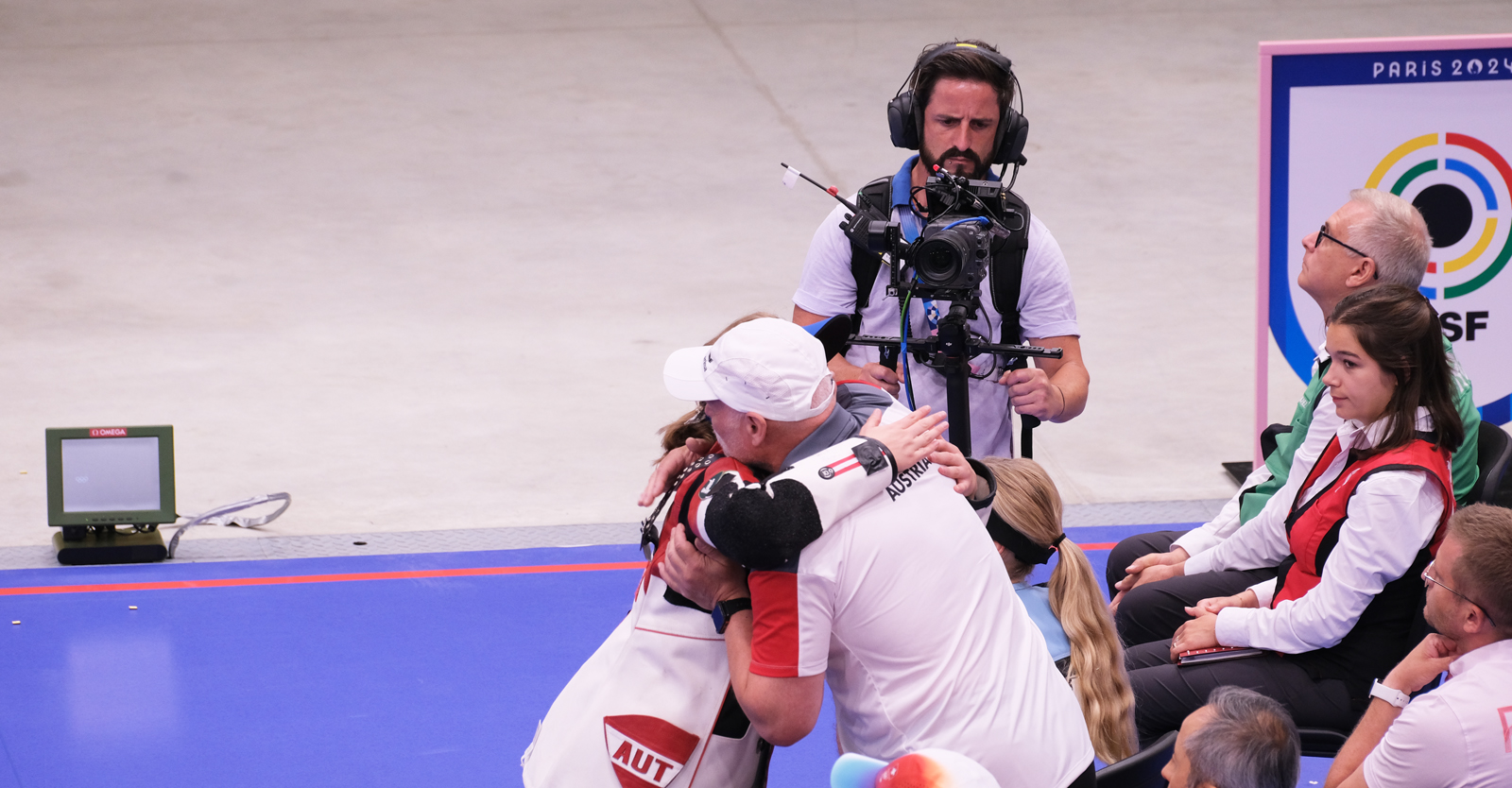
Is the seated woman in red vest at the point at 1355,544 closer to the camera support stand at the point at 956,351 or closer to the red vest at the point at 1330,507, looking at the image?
the red vest at the point at 1330,507

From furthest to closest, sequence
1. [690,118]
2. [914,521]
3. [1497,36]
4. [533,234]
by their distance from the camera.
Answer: [690,118] → [533,234] → [1497,36] → [914,521]

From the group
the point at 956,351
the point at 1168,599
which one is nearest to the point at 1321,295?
the point at 1168,599

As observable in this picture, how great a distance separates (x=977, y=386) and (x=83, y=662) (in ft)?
9.59

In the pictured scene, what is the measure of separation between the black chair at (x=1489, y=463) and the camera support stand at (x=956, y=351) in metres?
1.00

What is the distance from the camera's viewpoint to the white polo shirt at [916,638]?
7.97 feet

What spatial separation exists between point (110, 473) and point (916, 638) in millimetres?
4043

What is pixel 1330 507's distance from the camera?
3.40m

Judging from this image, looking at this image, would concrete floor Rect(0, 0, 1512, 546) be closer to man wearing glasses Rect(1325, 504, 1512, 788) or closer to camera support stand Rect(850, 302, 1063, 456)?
camera support stand Rect(850, 302, 1063, 456)

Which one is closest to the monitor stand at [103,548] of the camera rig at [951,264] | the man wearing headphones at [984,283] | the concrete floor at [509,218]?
the concrete floor at [509,218]

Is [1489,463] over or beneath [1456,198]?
beneath

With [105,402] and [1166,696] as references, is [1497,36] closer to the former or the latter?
[1166,696]

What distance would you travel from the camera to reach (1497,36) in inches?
220

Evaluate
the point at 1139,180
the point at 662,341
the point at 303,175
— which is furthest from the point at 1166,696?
the point at 303,175

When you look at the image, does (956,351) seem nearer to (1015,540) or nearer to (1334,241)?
(1015,540)
